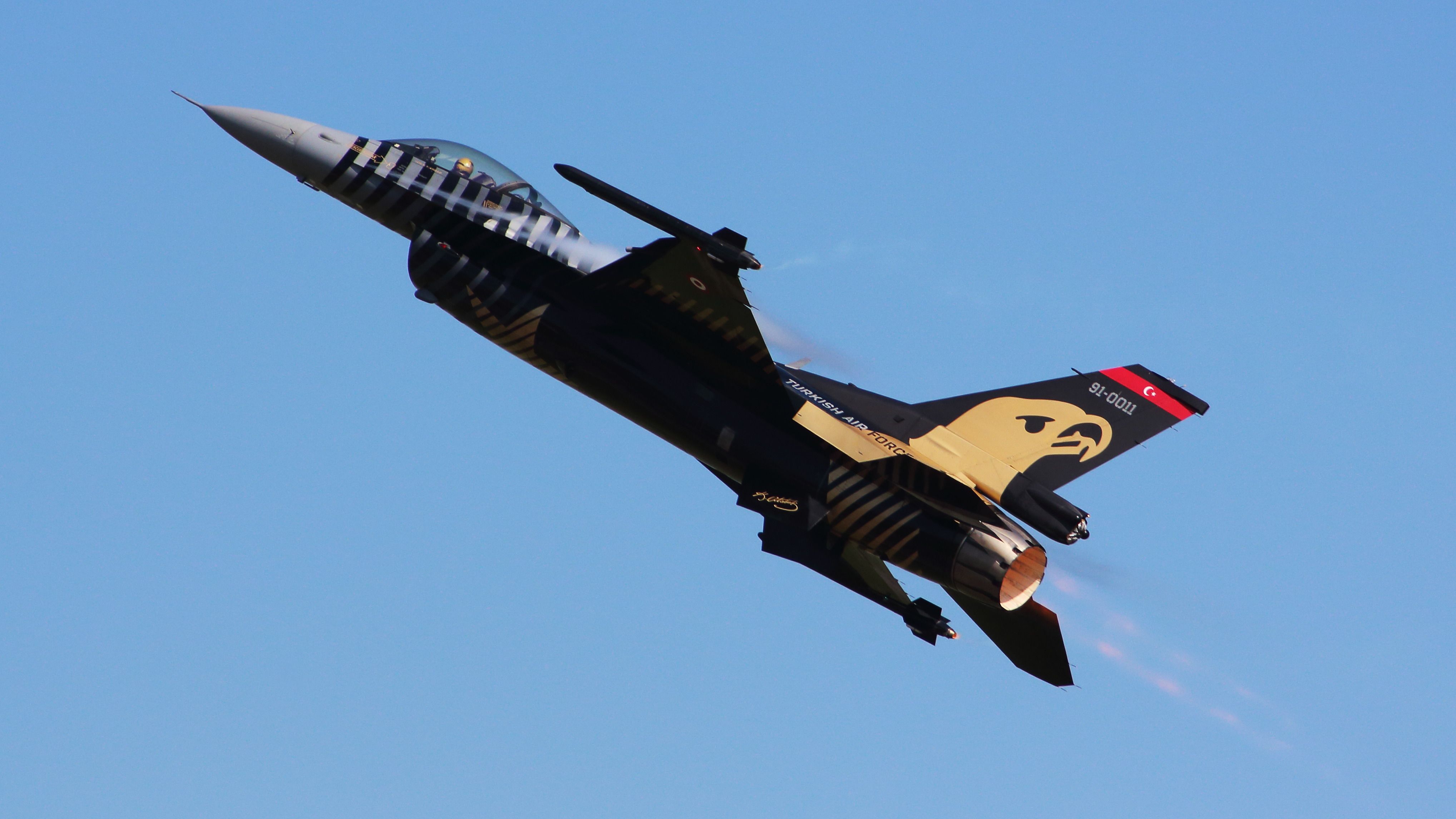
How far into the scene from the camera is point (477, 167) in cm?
2323

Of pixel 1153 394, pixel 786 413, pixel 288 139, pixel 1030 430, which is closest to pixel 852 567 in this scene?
pixel 786 413

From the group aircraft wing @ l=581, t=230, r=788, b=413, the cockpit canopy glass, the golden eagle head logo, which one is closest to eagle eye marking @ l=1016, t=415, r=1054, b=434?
the golden eagle head logo

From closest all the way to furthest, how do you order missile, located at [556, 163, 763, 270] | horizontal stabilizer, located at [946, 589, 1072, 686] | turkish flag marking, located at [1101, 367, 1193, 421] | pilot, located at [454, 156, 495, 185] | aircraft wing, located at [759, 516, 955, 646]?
missile, located at [556, 163, 763, 270] → aircraft wing, located at [759, 516, 955, 646] → horizontal stabilizer, located at [946, 589, 1072, 686] → turkish flag marking, located at [1101, 367, 1193, 421] → pilot, located at [454, 156, 495, 185]

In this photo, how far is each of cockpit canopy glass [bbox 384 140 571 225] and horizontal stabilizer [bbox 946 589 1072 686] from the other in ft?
26.0

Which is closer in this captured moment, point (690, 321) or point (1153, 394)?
point (690, 321)

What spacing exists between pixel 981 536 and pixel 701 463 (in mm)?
4133

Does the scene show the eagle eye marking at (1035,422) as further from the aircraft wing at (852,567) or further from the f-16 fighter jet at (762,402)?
the aircraft wing at (852,567)

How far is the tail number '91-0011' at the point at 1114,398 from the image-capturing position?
2233 centimetres

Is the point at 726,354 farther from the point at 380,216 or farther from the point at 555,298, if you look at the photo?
the point at 380,216

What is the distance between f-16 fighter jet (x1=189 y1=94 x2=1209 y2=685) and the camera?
2081 cm

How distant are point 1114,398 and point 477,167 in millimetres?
9380

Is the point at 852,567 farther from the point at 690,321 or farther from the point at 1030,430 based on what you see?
the point at 690,321

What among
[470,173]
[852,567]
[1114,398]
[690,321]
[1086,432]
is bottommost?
[852,567]

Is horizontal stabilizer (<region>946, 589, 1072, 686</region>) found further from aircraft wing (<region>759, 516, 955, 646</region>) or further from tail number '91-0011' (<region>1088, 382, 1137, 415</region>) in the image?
tail number '91-0011' (<region>1088, 382, 1137, 415</region>)
